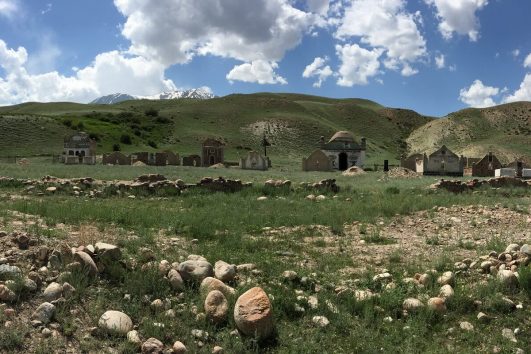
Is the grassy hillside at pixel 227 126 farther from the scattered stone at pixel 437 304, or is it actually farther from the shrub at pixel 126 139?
the scattered stone at pixel 437 304

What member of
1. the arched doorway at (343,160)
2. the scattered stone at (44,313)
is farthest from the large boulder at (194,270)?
the arched doorway at (343,160)

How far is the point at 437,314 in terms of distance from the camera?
6172mm

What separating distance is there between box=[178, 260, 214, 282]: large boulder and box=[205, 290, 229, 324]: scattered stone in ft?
2.61

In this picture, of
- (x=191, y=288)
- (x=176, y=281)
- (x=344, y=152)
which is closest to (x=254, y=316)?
(x=191, y=288)

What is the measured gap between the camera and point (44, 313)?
529cm

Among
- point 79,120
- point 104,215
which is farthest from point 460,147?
point 104,215

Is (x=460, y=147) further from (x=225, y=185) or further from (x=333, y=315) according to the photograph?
(x=333, y=315)

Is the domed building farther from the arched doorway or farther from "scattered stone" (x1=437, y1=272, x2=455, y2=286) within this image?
"scattered stone" (x1=437, y1=272, x2=455, y2=286)

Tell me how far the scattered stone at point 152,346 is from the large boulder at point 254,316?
3.03ft

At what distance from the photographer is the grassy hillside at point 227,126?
85312 millimetres

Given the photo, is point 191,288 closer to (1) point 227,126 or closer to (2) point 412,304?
(2) point 412,304

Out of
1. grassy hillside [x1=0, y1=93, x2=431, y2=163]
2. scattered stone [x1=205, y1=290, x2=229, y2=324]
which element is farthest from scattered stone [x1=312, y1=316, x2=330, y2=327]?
grassy hillside [x1=0, y1=93, x2=431, y2=163]

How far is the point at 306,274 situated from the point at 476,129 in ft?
381

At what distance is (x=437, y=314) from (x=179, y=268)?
3509 millimetres
